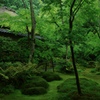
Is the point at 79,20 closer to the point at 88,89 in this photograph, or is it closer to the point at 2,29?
the point at 88,89

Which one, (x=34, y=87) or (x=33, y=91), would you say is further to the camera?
(x=34, y=87)

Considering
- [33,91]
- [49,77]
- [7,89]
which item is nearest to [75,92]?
[33,91]

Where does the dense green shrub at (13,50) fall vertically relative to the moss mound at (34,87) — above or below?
above

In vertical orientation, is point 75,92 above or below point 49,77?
below

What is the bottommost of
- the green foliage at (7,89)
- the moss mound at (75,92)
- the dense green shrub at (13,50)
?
the moss mound at (75,92)

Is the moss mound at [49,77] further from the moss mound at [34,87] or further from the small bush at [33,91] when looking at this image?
the small bush at [33,91]

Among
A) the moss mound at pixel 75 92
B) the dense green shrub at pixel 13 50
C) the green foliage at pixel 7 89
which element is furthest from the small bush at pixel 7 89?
the dense green shrub at pixel 13 50

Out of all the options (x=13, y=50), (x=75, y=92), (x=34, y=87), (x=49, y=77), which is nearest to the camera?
(x=75, y=92)

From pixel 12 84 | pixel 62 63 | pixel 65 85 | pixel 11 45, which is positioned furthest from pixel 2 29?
pixel 65 85

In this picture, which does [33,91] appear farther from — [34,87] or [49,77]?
[49,77]

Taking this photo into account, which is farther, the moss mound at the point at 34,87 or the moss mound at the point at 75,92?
the moss mound at the point at 34,87

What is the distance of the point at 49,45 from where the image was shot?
14664 millimetres

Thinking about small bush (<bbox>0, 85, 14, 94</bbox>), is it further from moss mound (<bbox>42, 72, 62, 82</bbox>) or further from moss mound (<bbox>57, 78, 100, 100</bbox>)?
moss mound (<bbox>42, 72, 62, 82</bbox>)

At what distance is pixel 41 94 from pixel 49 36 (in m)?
7.02
